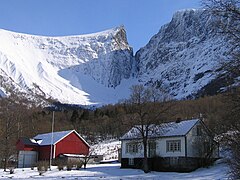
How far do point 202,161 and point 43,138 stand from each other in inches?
1371

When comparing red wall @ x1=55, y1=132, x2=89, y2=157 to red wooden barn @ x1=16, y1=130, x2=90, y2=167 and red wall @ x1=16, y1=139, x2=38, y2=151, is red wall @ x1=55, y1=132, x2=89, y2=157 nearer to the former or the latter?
red wooden barn @ x1=16, y1=130, x2=90, y2=167

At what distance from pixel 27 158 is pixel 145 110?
102ft

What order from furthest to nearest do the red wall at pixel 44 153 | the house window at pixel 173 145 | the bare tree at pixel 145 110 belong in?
the red wall at pixel 44 153 → the house window at pixel 173 145 → the bare tree at pixel 145 110

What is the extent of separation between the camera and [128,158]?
164 feet

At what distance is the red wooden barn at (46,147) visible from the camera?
6625 centimetres

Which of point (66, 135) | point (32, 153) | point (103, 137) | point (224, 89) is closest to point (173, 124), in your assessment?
point (66, 135)

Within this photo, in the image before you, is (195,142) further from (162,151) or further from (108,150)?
(108,150)

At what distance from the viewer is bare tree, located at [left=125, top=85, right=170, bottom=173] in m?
43.4

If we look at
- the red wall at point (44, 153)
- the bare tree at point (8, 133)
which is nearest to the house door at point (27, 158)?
the red wall at point (44, 153)

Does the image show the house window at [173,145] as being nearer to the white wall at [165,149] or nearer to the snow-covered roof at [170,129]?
the white wall at [165,149]

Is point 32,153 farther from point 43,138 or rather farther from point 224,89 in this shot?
point 224,89

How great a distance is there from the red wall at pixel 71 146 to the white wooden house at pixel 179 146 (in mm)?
22052

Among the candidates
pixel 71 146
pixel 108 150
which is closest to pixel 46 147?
pixel 71 146

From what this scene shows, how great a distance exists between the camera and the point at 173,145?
148ft
